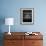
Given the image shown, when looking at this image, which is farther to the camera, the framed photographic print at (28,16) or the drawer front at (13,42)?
the framed photographic print at (28,16)

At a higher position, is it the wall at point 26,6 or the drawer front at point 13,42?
the wall at point 26,6

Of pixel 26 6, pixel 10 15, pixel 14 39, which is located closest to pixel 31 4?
pixel 26 6

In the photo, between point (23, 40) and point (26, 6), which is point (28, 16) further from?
point (23, 40)

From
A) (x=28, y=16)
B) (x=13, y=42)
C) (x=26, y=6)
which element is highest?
(x=26, y=6)

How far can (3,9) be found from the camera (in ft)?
14.3

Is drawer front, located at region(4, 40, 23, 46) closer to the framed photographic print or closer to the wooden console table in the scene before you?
the wooden console table

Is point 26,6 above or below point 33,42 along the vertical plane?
above

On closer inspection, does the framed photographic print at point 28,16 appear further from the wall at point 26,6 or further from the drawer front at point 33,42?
the drawer front at point 33,42

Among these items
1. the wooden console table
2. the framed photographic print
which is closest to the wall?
the framed photographic print

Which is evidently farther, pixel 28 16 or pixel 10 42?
pixel 28 16

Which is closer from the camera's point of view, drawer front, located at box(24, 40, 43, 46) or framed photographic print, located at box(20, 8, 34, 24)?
drawer front, located at box(24, 40, 43, 46)

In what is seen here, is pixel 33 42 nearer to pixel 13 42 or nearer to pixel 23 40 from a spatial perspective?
pixel 23 40

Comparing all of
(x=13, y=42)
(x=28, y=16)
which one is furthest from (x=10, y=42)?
(x=28, y=16)

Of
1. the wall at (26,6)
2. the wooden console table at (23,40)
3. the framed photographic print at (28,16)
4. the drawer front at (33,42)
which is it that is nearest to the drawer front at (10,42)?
the wooden console table at (23,40)
